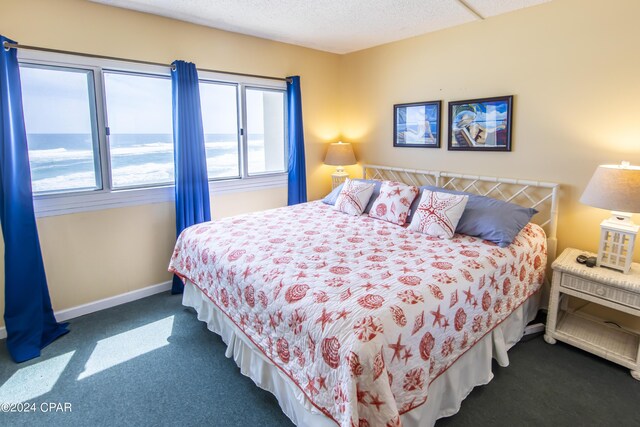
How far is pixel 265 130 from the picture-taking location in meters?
4.12

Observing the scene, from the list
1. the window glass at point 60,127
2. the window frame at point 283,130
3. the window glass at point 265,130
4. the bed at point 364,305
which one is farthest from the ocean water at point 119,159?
the bed at point 364,305

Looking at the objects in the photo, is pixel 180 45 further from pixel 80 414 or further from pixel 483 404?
pixel 483 404

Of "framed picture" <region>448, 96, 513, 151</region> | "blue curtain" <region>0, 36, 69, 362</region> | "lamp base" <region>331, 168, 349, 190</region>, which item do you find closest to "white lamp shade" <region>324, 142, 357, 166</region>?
"lamp base" <region>331, 168, 349, 190</region>

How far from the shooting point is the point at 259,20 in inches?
126

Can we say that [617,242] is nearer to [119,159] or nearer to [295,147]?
[295,147]

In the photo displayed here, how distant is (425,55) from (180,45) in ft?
7.79

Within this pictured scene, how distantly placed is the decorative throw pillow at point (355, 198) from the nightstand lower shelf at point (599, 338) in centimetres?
182

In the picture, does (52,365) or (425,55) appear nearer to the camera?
(52,365)

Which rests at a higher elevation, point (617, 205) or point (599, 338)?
point (617, 205)

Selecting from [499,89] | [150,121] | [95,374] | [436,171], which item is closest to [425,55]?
[499,89]

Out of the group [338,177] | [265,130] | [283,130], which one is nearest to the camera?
[265,130]

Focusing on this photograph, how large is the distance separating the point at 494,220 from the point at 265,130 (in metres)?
2.67

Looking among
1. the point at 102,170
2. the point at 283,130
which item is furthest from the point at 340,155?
the point at 102,170

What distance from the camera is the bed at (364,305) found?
4.82 feet
